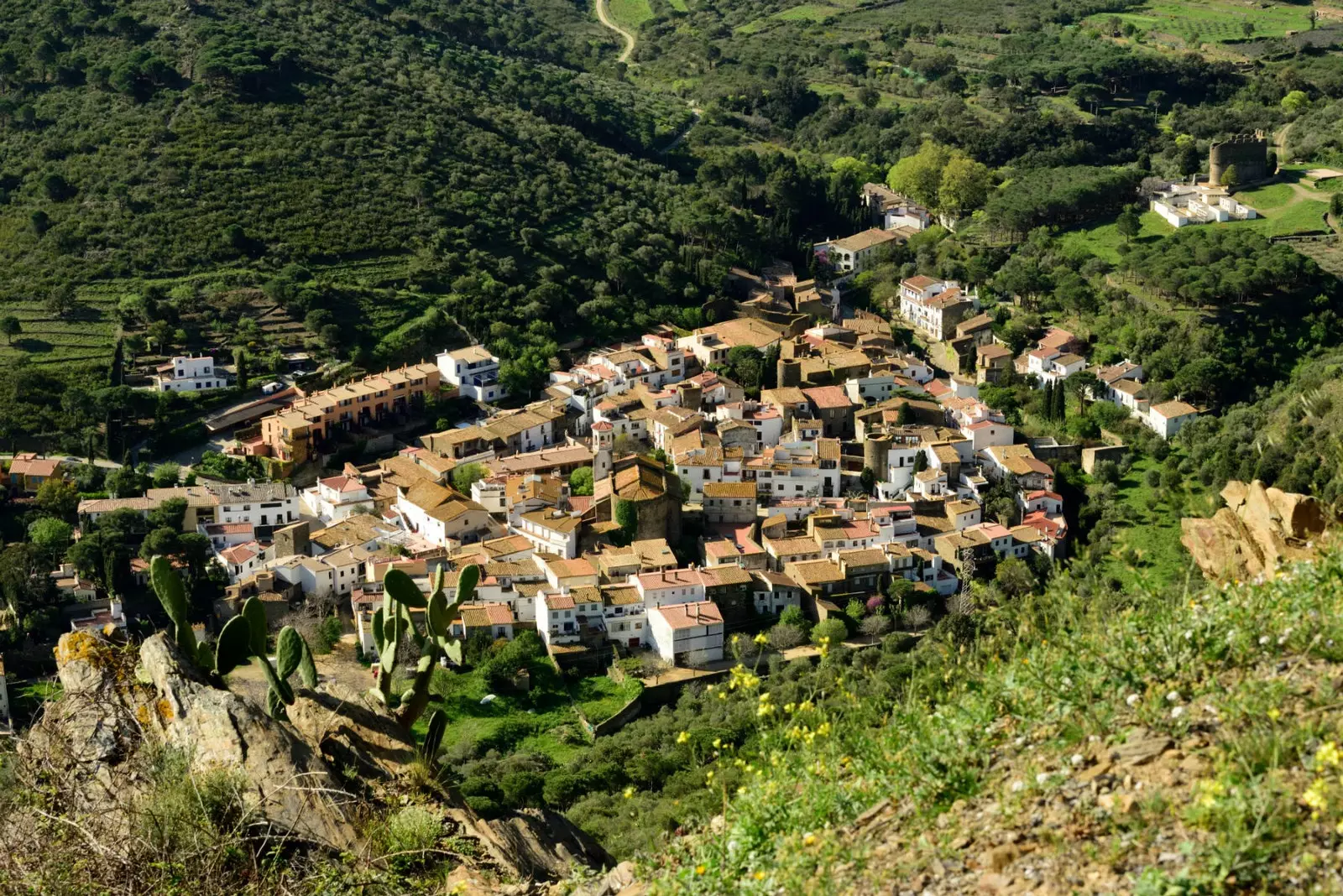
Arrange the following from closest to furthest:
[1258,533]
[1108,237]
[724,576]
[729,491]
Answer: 1. [1258,533]
2. [724,576]
3. [729,491]
4. [1108,237]

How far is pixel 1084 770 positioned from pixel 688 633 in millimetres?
21045

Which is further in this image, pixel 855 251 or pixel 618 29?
pixel 618 29

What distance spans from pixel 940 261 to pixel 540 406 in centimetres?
1700

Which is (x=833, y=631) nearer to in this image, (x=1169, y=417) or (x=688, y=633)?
(x=688, y=633)

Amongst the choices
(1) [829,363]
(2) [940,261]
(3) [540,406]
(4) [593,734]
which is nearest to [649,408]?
(3) [540,406]

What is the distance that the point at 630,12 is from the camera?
277 ft

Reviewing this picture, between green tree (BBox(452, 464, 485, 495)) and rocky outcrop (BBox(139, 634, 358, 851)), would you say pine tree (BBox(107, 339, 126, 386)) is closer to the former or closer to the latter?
green tree (BBox(452, 464, 485, 495))

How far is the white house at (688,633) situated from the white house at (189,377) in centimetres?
1444

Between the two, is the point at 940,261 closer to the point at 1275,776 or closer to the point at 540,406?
the point at 540,406

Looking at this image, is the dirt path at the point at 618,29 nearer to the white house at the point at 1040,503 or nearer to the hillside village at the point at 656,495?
the hillside village at the point at 656,495

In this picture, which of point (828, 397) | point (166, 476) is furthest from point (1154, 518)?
point (166, 476)

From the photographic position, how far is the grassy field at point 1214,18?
75.1 metres

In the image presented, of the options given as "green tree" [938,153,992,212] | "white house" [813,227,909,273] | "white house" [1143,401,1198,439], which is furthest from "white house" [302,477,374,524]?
"green tree" [938,153,992,212]

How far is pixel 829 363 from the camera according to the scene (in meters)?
38.0
